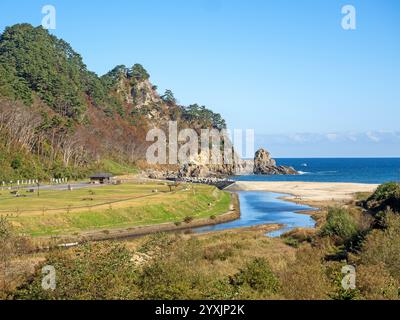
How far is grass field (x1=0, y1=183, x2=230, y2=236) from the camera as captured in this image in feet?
195

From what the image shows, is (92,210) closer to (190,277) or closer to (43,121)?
(190,277)

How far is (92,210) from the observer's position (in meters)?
67.1

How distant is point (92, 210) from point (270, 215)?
34.8 m

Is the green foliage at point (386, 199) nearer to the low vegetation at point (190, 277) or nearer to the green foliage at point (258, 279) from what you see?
the low vegetation at point (190, 277)

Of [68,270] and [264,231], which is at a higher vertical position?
[68,270]

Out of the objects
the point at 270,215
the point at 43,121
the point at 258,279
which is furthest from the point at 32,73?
the point at 258,279

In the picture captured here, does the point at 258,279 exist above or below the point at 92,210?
above

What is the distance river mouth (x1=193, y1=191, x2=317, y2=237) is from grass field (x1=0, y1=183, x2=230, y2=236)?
6022 millimetres

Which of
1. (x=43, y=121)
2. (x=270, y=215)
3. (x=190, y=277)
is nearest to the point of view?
(x=190, y=277)

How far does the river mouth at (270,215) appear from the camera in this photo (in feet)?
240
